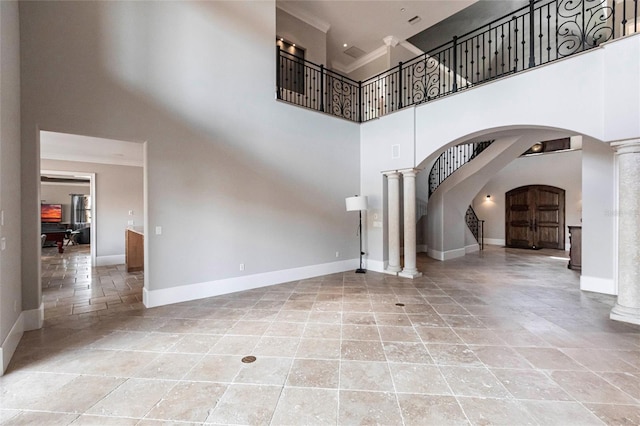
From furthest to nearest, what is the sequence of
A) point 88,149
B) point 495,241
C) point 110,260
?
point 495,241 < point 110,260 < point 88,149

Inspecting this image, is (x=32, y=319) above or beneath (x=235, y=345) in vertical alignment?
→ above

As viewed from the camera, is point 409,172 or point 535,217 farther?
point 535,217

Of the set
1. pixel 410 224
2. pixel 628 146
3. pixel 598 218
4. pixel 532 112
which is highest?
pixel 532 112

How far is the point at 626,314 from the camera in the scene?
145 inches

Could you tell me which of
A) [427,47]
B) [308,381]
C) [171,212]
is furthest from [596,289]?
[427,47]

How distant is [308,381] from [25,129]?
14.7ft

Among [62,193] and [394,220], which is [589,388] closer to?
[394,220]

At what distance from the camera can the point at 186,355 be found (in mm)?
2875

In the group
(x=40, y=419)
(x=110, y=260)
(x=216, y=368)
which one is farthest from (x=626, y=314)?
(x=110, y=260)

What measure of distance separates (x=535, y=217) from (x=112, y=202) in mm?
14705

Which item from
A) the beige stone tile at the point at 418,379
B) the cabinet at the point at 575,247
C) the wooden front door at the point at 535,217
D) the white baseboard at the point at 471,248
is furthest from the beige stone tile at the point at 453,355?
the wooden front door at the point at 535,217

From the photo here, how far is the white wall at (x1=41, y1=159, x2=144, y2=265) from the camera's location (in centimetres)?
760

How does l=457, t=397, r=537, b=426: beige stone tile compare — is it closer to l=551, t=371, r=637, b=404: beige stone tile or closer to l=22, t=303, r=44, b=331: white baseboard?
l=551, t=371, r=637, b=404: beige stone tile

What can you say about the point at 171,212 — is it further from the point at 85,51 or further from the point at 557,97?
the point at 557,97
